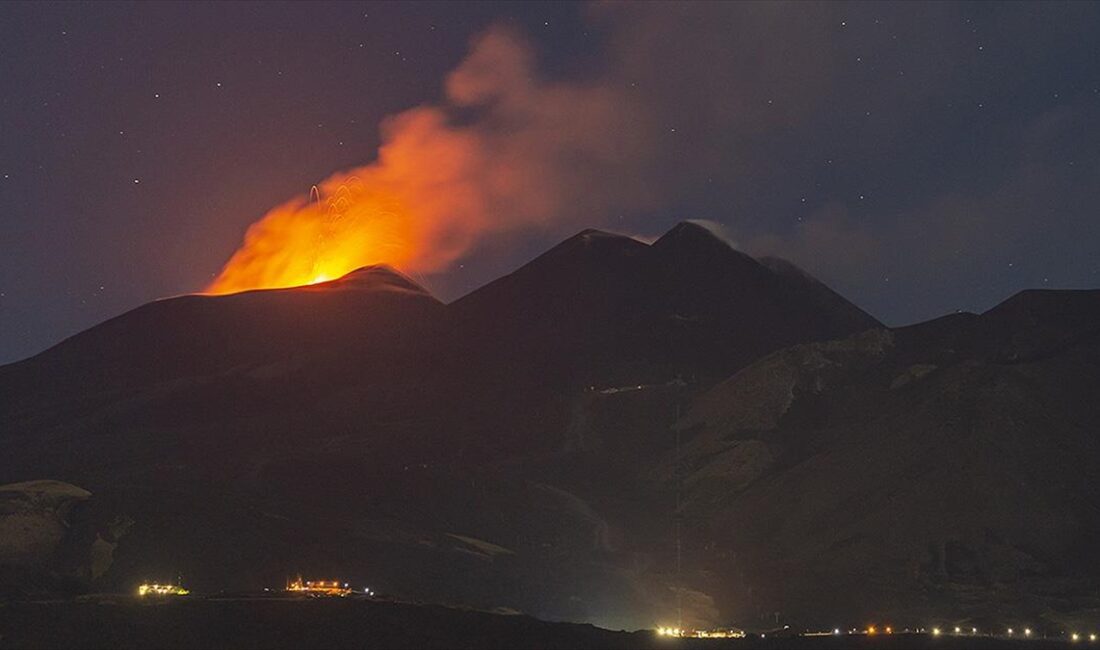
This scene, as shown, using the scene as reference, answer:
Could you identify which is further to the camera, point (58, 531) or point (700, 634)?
point (58, 531)

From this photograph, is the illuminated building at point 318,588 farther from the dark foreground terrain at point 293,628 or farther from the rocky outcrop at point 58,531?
the rocky outcrop at point 58,531

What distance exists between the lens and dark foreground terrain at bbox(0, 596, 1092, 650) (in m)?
58.4

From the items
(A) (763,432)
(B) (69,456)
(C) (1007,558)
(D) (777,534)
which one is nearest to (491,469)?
(A) (763,432)

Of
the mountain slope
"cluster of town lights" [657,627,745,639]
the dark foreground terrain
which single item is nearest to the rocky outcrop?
the dark foreground terrain

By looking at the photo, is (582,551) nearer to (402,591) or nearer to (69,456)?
(402,591)

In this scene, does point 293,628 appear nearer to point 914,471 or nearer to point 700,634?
point 700,634

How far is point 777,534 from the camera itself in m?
120

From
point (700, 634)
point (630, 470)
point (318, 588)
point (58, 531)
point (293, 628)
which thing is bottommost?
point (293, 628)

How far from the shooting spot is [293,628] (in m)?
60.9

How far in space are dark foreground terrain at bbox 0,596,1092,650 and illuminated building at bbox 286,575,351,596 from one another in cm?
908

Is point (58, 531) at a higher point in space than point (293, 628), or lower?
higher

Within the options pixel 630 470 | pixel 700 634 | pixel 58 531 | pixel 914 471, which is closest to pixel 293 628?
pixel 700 634

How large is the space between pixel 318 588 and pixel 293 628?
833 inches

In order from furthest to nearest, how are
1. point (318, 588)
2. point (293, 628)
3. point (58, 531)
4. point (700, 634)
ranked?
1. point (58, 531)
2. point (318, 588)
3. point (700, 634)
4. point (293, 628)
